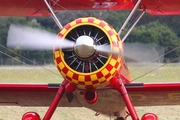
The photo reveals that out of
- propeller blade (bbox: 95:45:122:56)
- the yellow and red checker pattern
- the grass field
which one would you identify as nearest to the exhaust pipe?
the yellow and red checker pattern

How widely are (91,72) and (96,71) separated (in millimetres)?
64

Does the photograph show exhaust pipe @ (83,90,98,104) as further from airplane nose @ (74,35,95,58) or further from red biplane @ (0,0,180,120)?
airplane nose @ (74,35,95,58)

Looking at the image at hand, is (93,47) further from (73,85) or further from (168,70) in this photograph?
(168,70)

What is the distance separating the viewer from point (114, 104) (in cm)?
886

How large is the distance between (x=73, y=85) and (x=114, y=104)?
1445 mm

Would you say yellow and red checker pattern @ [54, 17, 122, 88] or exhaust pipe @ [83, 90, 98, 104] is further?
exhaust pipe @ [83, 90, 98, 104]

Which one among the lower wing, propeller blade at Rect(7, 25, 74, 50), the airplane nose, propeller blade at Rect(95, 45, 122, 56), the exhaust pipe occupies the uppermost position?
the lower wing

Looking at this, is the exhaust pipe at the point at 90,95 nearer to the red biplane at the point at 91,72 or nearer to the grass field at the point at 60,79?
the red biplane at the point at 91,72

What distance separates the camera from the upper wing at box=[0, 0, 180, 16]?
371 inches

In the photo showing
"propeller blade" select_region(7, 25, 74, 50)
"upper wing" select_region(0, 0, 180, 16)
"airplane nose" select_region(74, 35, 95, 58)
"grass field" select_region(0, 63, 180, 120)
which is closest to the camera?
"airplane nose" select_region(74, 35, 95, 58)

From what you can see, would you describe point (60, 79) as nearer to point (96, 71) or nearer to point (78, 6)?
point (78, 6)

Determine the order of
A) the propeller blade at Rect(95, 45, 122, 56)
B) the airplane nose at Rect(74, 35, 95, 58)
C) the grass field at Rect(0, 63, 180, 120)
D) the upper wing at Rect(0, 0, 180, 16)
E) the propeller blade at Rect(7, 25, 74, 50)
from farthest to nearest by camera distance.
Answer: the grass field at Rect(0, 63, 180, 120), the upper wing at Rect(0, 0, 180, 16), the propeller blade at Rect(7, 25, 74, 50), the propeller blade at Rect(95, 45, 122, 56), the airplane nose at Rect(74, 35, 95, 58)

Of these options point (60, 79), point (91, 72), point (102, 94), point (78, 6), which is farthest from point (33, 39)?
point (60, 79)

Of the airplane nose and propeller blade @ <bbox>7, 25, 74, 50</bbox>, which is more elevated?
propeller blade @ <bbox>7, 25, 74, 50</bbox>
